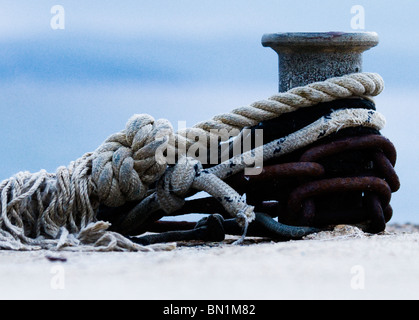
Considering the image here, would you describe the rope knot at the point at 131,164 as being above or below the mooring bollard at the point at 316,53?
below

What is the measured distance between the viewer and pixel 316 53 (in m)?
3.99

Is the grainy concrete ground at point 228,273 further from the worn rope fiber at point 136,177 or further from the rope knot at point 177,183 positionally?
the rope knot at point 177,183

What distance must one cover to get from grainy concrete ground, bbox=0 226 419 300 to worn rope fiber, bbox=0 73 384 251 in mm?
334

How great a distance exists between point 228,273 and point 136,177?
1052mm

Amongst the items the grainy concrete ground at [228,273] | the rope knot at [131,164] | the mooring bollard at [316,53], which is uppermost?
the mooring bollard at [316,53]

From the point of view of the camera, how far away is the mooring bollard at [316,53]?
3932 millimetres

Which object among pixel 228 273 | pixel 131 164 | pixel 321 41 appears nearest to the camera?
pixel 228 273

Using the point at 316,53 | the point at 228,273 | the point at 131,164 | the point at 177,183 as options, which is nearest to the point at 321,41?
the point at 316,53

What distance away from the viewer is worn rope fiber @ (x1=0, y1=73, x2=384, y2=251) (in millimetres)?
3672

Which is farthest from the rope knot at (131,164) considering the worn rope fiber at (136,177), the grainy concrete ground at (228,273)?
the grainy concrete ground at (228,273)

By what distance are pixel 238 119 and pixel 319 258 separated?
1102 millimetres

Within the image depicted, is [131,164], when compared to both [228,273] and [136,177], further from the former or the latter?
[228,273]
